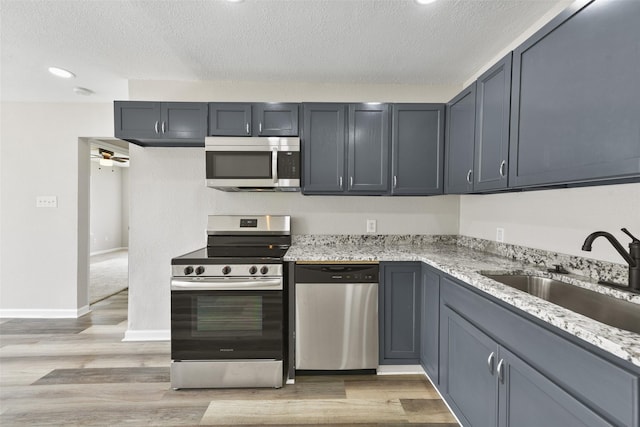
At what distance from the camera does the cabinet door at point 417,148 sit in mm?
2611

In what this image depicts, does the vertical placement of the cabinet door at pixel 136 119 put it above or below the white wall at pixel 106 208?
above

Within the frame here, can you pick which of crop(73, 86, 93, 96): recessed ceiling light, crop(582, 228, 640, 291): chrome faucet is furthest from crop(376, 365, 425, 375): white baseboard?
crop(73, 86, 93, 96): recessed ceiling light

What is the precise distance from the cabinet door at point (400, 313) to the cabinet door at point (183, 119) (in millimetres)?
1894

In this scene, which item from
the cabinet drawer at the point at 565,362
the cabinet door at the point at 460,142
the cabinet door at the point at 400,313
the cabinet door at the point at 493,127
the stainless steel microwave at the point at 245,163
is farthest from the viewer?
the stainless steel microwave at the point at 245,163

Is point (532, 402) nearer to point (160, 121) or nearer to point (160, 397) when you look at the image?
point (160, 397)

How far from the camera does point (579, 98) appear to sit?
1259 millimetres

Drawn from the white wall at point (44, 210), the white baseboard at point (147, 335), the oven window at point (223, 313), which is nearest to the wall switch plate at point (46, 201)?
the white wall at point (44, 210)

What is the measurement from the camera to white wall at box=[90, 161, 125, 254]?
7.81m

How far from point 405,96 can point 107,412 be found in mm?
3373

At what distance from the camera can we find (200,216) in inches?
118

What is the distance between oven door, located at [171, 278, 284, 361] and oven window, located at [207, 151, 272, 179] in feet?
2.83

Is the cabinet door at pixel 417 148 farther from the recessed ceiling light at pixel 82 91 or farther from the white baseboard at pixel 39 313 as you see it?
the white baseboard at pixel 39 313

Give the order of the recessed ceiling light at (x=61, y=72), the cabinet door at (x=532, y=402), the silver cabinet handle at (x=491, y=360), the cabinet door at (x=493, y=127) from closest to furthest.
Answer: the cabinet door at (x=532, y=402)
the silver cabinet handle at (x=491, y=360)
the cabinet door at (x=493, y=127)
the recessed ceiling light at (x=61, y=72)

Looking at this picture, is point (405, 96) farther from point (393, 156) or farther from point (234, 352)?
point (234, 352)
